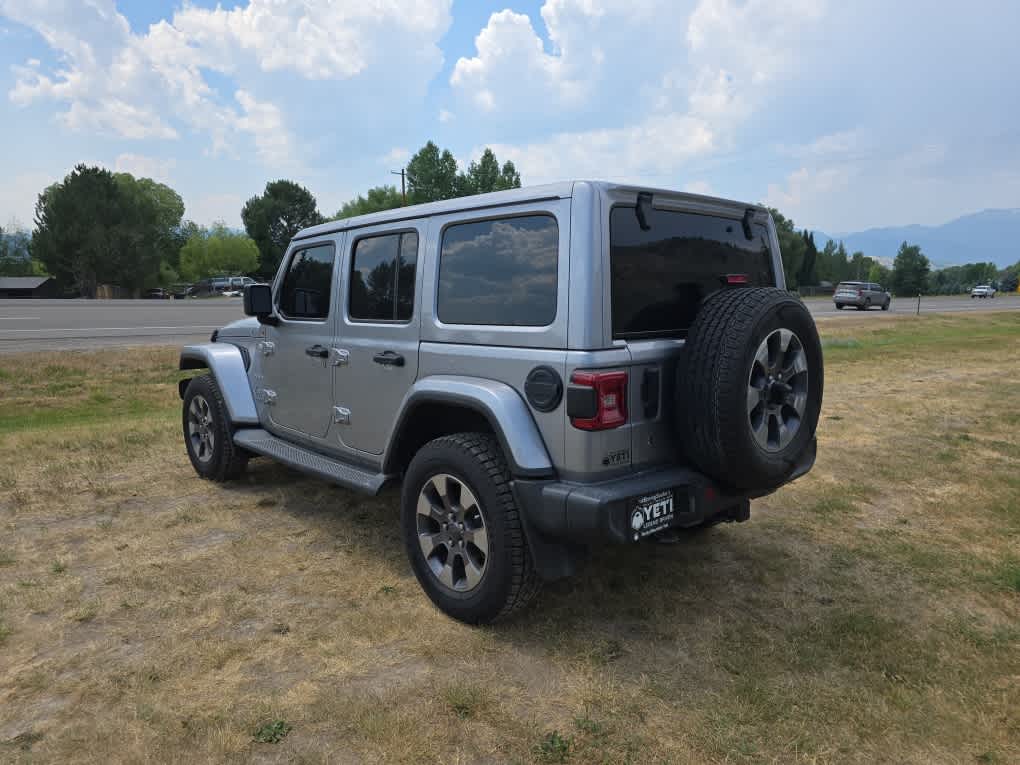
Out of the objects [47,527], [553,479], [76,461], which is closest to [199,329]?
[76,461]

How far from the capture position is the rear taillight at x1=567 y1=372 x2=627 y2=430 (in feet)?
8.89

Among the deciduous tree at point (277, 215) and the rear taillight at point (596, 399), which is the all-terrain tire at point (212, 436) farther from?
the deciduous tree at point (277, 215)

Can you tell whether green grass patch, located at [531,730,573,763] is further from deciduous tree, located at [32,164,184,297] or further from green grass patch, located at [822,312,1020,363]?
deciduous tree, located at [32,164,184,297]

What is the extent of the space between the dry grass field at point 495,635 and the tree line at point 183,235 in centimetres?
4942

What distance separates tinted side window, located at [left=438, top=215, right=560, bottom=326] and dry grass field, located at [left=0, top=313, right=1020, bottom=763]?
1477 mm

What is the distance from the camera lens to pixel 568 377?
2.76 metres

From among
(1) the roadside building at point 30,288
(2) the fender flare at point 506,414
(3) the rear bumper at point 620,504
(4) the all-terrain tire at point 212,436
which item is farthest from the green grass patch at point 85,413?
(1) the roadside building at point 30,288

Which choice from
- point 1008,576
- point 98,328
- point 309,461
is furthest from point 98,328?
point 1008,576

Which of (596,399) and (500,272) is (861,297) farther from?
(596,399)

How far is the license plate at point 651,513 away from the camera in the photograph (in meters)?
2.76

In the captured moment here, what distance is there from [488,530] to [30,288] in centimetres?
7622

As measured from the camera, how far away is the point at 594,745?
237cm

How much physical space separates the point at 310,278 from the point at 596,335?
7.96 ft

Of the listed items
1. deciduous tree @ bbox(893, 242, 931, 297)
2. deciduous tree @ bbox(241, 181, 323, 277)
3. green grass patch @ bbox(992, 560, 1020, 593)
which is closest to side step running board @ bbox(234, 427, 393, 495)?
green grass patch @ bbox(992, 560, 1020, 593)
